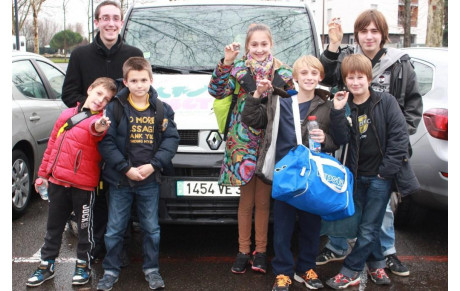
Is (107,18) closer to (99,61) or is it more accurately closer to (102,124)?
(99,61)

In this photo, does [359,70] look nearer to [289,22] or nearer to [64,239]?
[289,22]

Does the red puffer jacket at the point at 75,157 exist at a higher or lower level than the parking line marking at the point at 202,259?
higher

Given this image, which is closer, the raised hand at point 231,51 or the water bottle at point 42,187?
the raised hand at point 231,51

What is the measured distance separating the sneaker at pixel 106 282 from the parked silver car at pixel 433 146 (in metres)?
2.55

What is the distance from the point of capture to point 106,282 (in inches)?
134

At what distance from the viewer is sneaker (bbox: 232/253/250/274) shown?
3.66 m

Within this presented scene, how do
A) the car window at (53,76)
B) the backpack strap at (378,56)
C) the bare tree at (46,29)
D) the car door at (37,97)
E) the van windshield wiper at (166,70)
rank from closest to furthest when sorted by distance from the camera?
the backpack strap at (378,56), the van windshield wiper at (166,70), the car door at (37,97), the car window at (53,76), the bare tree at (46,29)

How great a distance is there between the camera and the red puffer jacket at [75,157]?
335 centimetres

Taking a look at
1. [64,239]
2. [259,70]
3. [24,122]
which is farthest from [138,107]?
[24,122]

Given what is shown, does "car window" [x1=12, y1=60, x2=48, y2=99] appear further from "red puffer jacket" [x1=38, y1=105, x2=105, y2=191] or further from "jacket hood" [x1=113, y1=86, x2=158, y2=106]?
"jacket hood" [x1=113, y1=86, x2=158, y2=106]

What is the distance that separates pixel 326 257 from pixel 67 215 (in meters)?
2.02

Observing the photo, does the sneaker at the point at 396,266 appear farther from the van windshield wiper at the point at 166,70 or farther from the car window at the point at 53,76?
the car window at the point at 53,76

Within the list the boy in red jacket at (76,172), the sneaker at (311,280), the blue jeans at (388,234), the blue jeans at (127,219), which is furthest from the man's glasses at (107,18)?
the blue jeans at (388,234)

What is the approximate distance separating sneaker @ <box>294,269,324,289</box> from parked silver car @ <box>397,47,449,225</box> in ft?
4.15
